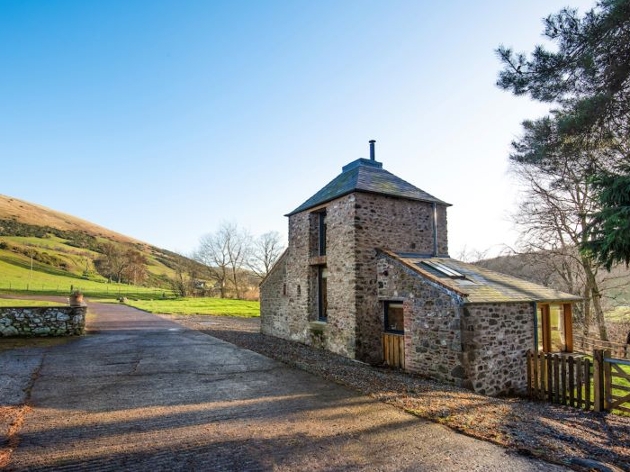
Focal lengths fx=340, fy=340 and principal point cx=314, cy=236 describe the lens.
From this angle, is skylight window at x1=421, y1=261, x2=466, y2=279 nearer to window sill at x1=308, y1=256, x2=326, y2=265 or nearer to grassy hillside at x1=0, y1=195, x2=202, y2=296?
window sill at x1=308, y1=256, x2=326, y2=265

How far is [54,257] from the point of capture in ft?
174

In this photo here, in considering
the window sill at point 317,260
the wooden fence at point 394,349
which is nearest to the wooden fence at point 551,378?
the wooden fence at point 394,349

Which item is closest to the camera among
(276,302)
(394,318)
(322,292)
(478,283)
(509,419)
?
(509,419)

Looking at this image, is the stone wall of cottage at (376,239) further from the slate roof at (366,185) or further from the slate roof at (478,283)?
the slate roof at (478,283)

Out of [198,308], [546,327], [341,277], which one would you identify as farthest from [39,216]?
[546,327]

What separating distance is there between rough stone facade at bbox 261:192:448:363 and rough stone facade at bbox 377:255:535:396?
5.20 ft

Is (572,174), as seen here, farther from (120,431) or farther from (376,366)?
(120,431)

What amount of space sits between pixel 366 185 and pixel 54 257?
59135mm

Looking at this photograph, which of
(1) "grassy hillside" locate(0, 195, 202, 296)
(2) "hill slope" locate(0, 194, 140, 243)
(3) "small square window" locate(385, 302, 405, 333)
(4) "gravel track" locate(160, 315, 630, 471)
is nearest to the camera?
(4) "gravel track" locate(160, 315, 630, 471)

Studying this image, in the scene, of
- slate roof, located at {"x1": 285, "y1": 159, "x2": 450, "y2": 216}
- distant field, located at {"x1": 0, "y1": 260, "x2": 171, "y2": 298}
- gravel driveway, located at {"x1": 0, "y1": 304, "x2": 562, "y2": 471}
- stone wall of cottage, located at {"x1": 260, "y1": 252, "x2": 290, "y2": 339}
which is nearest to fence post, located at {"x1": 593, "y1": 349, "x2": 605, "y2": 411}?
gravel driveway, located at {"x1": 0, "y1": 304, "x2": 562, "y2": 471}

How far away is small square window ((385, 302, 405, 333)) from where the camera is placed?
1127 centimetres

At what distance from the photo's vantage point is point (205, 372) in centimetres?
Answer: 877

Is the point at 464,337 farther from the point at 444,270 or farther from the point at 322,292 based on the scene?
the point at 322,292

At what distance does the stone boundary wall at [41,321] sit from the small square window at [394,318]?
40.2 ft
